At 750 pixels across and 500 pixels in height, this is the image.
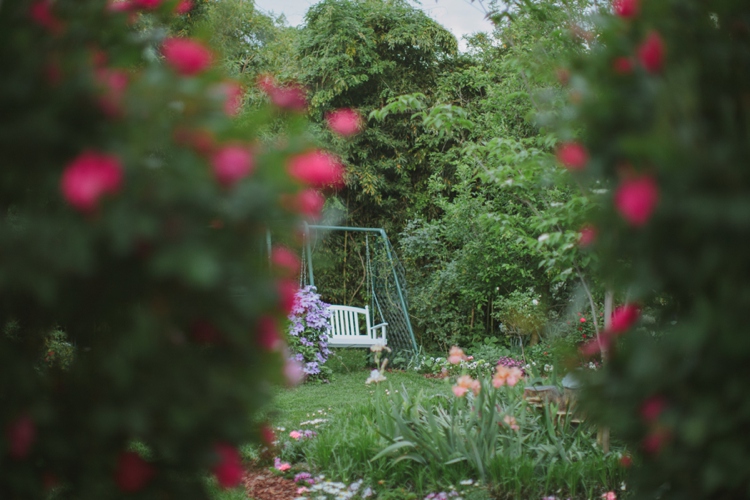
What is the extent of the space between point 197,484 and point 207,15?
6.25 m

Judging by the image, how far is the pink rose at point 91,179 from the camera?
0.71 m

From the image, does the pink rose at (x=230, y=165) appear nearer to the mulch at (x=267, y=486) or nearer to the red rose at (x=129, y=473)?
the red rose at (x=129, y=473)

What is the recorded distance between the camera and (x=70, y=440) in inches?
33.6

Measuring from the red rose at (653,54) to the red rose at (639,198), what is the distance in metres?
0.17

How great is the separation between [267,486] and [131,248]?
218 cm

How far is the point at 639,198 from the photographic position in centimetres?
76

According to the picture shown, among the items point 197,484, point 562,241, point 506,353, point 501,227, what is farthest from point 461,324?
point 197,484

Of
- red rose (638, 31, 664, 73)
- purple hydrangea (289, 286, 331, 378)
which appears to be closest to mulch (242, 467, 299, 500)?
red rose (638, 31, 664, 73)

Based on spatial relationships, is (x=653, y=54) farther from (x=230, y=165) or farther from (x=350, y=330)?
(x=350, y=330)

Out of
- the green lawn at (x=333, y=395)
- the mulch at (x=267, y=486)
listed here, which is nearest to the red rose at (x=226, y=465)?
the mulch at (x=267, y=486)

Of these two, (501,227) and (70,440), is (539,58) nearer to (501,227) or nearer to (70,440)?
(501,227)

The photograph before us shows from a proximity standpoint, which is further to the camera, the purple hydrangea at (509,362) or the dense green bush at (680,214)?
the purple hydrangea at (509,362)

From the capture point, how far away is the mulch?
252 cm

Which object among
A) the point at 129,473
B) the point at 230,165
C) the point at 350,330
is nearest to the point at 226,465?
the point at 129,473
